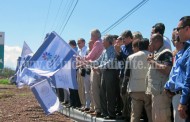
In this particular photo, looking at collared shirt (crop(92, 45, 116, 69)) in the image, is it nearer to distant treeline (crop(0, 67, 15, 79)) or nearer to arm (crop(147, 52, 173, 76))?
arm (crop(147, 52, 173, 76))

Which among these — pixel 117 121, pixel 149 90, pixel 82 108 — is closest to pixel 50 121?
pixel 82 108

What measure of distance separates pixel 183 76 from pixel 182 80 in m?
0.05

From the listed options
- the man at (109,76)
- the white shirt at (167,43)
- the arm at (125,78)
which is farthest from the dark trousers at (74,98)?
the white shirt at (167,43)

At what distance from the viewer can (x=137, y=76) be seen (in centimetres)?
724

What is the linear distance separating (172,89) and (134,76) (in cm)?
203

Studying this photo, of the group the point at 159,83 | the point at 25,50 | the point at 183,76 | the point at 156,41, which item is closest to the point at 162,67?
the point at 159,83

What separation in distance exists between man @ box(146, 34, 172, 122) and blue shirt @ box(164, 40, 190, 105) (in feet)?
3.29

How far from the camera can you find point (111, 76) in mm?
8250

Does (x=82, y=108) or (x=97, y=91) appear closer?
(x=97, y=91)

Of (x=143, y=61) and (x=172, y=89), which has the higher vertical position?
(x=143, y=61)

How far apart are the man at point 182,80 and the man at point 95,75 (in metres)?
3.79

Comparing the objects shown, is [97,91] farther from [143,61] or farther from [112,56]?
[143,61]

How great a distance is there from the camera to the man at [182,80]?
463cm

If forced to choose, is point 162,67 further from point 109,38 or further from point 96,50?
point 96,50
